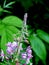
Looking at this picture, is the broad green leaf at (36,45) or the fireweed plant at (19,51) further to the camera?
the broad green leaf at (36,45)

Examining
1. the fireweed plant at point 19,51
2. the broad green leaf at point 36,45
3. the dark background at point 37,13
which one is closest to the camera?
the fireweed plant at point 19,51

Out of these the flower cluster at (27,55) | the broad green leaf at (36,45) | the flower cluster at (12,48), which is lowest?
the broad green leaf at (36,45)

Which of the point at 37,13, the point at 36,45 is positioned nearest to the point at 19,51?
the point at 36,45

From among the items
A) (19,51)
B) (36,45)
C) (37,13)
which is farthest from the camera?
(37,13)

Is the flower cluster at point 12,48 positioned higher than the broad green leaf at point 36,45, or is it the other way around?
the flower cluster at point 12,48

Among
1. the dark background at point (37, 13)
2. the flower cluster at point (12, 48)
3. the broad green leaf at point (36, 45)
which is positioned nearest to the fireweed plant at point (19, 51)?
the flower cluster at point (12, 48)

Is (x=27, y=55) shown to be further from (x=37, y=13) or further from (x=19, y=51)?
(x=37, y=13)

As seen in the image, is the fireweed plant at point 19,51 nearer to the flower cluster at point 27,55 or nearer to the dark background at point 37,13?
the flower cluster at point 27,55

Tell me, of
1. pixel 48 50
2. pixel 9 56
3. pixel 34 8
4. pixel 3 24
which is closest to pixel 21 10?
pixel 34 8

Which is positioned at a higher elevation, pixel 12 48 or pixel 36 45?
pixel 12 48

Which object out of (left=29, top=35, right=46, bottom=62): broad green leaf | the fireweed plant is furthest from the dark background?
the fireweed plant

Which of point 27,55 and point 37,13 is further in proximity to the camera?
point 37,13
